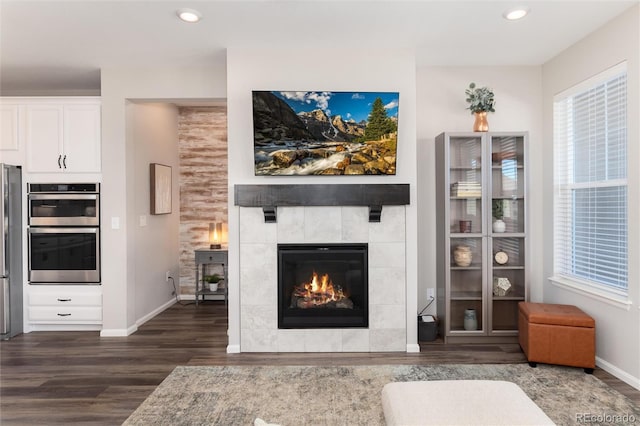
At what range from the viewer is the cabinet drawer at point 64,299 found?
4.21 m

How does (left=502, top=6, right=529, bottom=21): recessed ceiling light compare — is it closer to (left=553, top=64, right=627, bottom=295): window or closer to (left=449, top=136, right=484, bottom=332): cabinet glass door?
(left=553, top=64, right=627, bottom=295): window

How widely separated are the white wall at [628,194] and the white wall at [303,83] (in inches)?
54.9

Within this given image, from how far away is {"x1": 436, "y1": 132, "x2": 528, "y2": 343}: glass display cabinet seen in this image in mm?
3828

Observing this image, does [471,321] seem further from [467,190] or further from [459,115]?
[459,115]

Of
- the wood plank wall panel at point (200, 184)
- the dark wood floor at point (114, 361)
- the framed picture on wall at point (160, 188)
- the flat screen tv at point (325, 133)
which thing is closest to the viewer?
the dark wood floor at point (114, 361)

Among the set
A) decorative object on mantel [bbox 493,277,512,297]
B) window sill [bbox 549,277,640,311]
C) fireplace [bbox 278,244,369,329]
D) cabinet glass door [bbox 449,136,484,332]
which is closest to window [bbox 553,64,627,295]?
window sill [bbox 549,277,640,311]

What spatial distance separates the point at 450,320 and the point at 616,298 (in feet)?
4.38

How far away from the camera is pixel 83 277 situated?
4.20 metres

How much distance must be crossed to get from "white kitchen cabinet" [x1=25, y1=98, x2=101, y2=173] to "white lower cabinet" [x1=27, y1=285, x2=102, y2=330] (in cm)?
122

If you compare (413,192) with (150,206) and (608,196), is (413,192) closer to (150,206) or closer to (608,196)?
(608,196)

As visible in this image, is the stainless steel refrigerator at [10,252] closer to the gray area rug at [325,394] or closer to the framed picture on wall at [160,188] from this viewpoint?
the framed picture on wall at [160,188]

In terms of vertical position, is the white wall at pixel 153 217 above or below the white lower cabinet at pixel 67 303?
Answer: above

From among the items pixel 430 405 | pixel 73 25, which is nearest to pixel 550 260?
pixel 430 405

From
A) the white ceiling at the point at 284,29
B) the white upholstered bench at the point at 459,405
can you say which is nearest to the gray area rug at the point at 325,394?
the white upholstered bench at the point at 459,405
